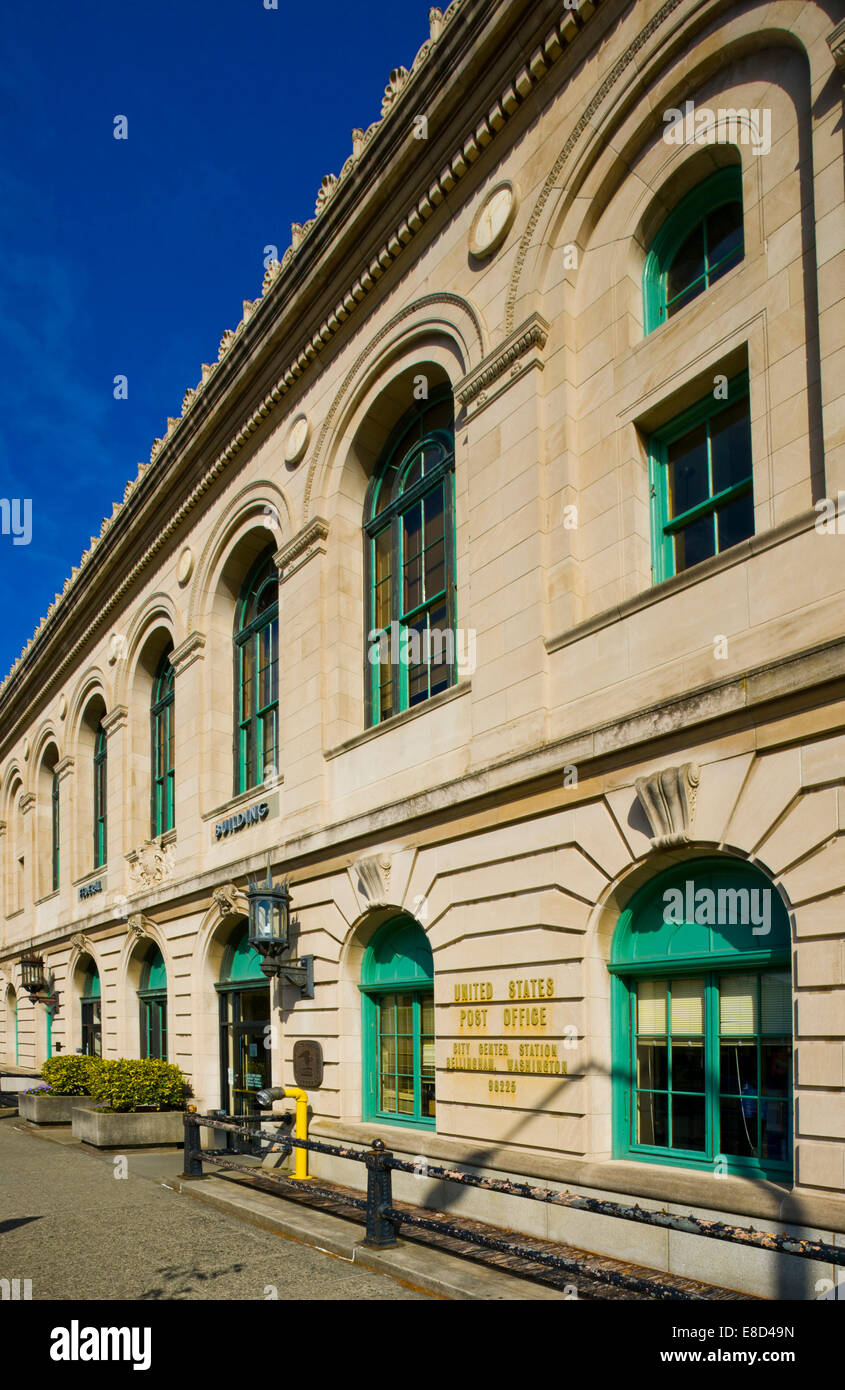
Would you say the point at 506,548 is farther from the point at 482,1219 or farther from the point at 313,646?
the point at 482,1219

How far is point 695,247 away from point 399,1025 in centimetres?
996

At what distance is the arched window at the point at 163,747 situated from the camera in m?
24.3

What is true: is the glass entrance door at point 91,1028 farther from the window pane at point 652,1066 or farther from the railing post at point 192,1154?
the window pane at point 652,1066

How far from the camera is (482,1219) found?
11.1 m

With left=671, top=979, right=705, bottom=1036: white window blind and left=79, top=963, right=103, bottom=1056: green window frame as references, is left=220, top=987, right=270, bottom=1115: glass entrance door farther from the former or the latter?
left=671, top=979, right=705, bottom=1036: white window blind

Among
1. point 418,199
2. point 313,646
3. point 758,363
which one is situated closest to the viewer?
point 758,363

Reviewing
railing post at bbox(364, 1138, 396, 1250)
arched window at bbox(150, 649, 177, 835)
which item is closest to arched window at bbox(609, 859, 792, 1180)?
railing post at bbox(364, 1138, 396, 1250)

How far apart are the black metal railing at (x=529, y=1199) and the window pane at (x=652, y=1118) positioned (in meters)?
0.76

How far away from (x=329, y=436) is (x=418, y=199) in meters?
3.65

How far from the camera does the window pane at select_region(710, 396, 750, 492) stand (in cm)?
1008

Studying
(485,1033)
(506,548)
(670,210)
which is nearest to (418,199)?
(670,210)

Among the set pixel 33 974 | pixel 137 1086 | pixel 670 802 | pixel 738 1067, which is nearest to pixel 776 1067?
pixel 738 1067
